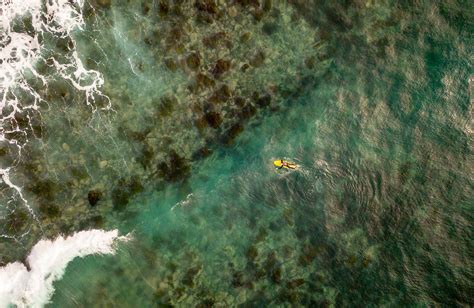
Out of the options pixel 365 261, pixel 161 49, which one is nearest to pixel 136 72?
pixel 161 49

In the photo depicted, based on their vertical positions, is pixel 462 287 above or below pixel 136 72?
below

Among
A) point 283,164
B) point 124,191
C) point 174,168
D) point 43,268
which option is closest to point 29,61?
point 124,191

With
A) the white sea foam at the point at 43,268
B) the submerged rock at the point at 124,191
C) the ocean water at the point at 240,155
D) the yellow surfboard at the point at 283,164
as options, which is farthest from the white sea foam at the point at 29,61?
the yellow surfboard at the point at 283,164

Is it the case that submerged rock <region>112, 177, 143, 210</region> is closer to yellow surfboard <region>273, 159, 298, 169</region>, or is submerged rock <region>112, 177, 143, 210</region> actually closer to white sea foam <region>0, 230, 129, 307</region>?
white sea foam <region>0, 230, 129, 307</region>

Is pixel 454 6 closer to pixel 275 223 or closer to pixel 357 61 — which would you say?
pixel 357 61

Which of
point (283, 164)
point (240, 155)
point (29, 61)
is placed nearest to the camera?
point (29, 61)

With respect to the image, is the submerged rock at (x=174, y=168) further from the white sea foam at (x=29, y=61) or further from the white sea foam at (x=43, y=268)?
the white sea foam at (x=29, y=61)

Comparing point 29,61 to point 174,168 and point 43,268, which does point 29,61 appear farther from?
point 43,268
